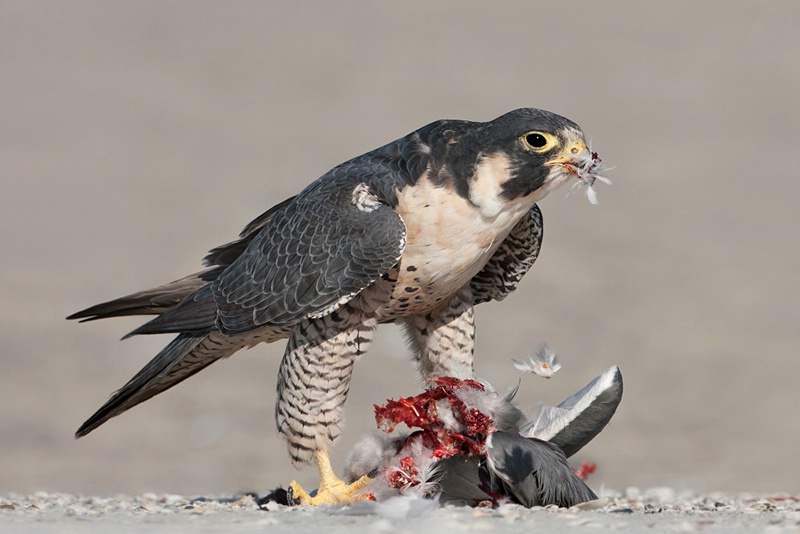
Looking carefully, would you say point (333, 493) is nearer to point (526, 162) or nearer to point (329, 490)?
point (329, 490)

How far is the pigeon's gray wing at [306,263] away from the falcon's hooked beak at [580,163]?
76 cm

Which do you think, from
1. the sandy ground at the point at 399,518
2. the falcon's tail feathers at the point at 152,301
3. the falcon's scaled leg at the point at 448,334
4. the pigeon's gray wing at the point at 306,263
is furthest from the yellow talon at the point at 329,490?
the falcon's tail feathers at the point at 152,301

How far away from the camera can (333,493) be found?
5.81m

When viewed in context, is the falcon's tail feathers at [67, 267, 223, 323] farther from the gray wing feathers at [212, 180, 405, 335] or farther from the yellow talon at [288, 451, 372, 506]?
the yellow talon at [288, 451, 372, 506]

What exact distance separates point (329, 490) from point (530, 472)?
43.3 inches

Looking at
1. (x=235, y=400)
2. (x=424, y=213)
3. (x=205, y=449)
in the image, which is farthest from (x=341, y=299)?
(x=235, y=400)

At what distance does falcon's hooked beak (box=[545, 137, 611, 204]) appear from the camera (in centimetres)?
564

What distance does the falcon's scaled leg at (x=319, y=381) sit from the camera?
235 inches

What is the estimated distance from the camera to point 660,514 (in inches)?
206

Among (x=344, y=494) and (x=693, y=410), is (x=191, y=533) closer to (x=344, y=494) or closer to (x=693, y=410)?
(x=344, y=494)

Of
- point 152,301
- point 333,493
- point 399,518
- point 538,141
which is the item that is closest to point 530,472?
point 399,518

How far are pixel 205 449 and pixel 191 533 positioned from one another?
723 cm

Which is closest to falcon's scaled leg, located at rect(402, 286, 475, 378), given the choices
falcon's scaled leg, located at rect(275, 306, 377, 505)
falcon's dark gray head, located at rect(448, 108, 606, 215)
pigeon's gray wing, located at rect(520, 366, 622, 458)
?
falcon's scaled leg, located at rect(275, 306, 377, 505)

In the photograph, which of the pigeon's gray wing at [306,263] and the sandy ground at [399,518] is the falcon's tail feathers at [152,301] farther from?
the sandy ground at [399,518]
